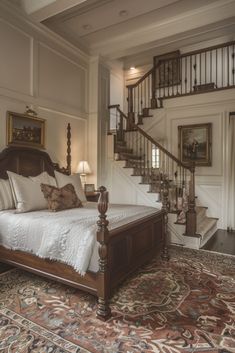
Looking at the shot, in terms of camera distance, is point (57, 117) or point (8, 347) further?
point (57, 117)

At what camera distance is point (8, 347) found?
172 centimetres

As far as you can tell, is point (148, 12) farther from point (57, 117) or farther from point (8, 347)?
point (8, 347)

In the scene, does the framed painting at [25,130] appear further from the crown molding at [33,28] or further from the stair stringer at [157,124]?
the stair stringer at [157,124]

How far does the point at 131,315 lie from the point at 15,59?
4.00 m

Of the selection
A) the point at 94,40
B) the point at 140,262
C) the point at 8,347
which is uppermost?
the point at 94,40

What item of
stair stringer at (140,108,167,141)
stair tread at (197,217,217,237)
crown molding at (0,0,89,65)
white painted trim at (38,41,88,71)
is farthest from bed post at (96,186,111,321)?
stair stringer at (140,108,167,141)

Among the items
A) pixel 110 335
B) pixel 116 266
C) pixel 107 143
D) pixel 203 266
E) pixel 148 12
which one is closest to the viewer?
pixel 110 335

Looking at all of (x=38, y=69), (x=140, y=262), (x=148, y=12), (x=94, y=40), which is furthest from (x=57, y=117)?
(x=140, y=262)

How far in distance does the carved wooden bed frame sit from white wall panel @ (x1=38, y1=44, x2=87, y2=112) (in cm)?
148

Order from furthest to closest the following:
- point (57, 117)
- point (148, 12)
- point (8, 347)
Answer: point (57, 117), point (148, 12), point (8, 347)

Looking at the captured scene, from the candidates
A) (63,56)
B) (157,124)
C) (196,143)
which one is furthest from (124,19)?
(196,143)

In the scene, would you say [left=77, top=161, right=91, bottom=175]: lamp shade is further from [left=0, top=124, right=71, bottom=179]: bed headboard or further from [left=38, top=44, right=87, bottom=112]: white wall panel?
[left=38, top=44, right=87, bottom=112]: white wall panel

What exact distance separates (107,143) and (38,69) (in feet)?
7.17

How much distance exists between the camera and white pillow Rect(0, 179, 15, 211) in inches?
123
